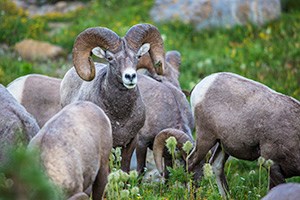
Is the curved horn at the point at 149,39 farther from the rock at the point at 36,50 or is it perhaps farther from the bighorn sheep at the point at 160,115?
the rock at the point at 36,50

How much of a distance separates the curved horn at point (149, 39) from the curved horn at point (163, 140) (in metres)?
0.88

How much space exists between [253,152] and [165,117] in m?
1.75

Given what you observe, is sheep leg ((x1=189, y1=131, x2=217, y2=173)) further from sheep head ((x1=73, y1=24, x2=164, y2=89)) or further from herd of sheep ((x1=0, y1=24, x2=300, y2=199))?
sheep head ((x1=73, y1=24, x2=164, y2=89))

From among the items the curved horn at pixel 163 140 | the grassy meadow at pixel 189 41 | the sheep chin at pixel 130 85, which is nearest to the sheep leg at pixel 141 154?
the curved horn at pixel 163 140

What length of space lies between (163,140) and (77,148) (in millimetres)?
3022

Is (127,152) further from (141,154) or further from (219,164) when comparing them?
(219,164)

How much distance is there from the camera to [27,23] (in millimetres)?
19062

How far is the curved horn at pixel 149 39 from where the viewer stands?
8.87 m

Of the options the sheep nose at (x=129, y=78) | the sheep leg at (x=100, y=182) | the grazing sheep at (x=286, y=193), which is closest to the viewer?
the grazing sheep at (x=286, y=193)

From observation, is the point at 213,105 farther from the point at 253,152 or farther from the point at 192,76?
the point at 192,76

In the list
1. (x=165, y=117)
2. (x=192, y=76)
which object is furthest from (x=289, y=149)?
(x=192, y=76)

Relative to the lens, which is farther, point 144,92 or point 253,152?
point 144,92

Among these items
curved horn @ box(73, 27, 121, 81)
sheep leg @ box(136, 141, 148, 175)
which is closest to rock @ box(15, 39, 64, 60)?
sheep leg @ box(136, 141, 148, 175)

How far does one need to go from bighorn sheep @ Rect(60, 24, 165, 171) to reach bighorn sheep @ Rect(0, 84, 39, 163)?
1.18 m
